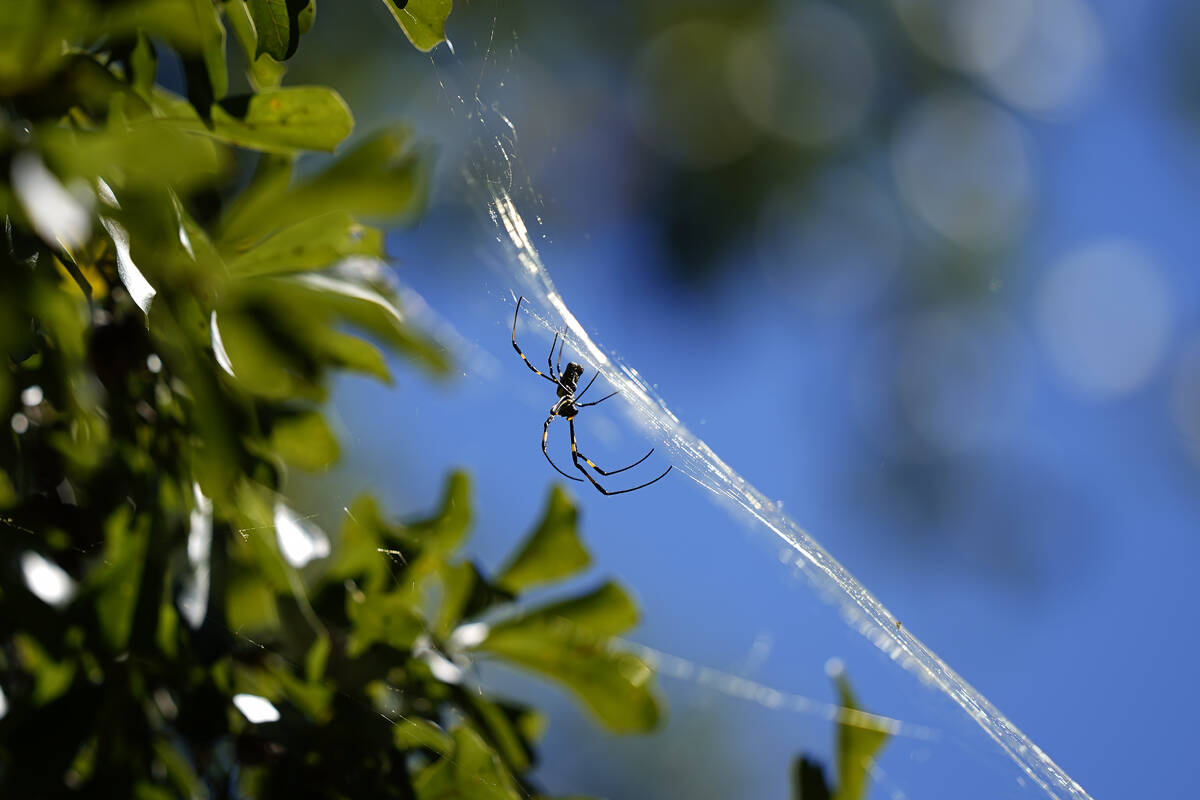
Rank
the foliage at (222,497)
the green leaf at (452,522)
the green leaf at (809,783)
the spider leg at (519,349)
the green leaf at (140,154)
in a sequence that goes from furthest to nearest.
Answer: the spider leg at (519,349), the green leaf at (452,522), the green leaf at (809,783), the foliage at (222,497), the green leaf at (140,154)

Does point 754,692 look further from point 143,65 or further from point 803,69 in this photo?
point 803,69

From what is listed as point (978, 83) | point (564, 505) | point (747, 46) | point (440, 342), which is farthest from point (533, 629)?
point (978, 83)

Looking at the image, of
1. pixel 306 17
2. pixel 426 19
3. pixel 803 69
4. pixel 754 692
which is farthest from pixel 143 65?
pixel 803 69

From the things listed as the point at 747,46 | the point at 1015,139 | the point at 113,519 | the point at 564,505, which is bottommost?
the point at 113,519

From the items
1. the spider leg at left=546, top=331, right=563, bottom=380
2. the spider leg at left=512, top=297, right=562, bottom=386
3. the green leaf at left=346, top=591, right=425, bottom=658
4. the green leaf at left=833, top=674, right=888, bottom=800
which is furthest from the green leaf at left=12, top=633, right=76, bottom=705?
the spider leg at left=546, top=331, right=563, bottom=380

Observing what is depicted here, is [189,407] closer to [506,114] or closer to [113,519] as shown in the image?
[113,519]

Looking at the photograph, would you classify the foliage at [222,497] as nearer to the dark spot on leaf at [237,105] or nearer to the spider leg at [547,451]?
the dark spot on leaf at [237,105]

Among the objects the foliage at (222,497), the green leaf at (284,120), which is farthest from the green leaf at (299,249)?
the green leaf at (284,120)
